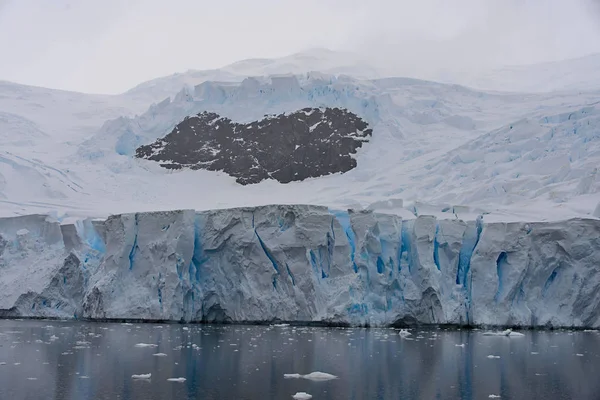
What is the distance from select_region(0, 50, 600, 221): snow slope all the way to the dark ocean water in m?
4.81

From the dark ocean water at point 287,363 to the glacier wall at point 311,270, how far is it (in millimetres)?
987

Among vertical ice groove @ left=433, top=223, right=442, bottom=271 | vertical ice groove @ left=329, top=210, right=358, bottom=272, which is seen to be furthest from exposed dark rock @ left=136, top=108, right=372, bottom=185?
vertical ice groove @ left=433, top=223, right=442, bottom=271

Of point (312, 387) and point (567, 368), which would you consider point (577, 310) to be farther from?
point (312, 387)

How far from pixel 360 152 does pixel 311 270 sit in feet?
31.8

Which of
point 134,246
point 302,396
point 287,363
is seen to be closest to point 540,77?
point 134,246

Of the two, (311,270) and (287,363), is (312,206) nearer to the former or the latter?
(311,270)

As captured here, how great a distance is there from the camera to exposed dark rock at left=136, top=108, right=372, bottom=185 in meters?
25.9

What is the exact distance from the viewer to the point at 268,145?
26.8 m

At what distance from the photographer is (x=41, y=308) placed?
1803cm

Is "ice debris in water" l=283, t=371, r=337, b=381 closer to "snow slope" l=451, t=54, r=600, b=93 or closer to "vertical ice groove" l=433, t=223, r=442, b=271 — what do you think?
"vertical ice groove" l=433, t=223, r=442, b=271

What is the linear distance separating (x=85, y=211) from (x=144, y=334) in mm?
7114

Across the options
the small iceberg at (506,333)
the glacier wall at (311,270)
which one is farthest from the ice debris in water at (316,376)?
the glacier wall at (311,270)

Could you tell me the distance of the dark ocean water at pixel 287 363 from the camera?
9078mm

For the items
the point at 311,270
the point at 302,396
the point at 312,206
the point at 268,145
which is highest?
the point at 268,145
